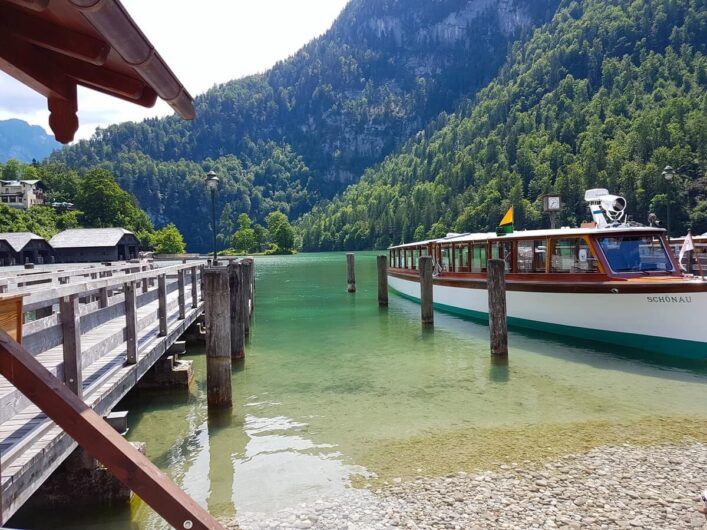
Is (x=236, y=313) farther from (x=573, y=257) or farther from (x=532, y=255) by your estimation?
(x=573, y=257)

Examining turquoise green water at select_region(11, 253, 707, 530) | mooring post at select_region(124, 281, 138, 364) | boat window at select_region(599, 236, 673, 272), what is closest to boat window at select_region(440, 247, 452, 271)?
turquoise green water at select_region(11, 253, 707, 530)

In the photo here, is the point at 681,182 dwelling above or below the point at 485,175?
below

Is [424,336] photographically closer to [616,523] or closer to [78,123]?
[616,523]

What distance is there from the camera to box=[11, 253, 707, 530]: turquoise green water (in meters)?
8.41

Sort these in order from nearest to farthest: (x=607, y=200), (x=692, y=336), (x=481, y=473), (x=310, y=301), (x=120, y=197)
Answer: (x=481, y=473), (x=692, y=336), (x=607, y=200), (x=310, y=301), (x=120, y=197)

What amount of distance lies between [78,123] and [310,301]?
94.4 ft

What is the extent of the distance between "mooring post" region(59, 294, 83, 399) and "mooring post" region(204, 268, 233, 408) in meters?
5.08

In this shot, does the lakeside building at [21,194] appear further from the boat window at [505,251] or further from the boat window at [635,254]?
the boat window at [635,254]

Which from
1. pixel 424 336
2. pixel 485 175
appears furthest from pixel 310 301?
pixel 485 175

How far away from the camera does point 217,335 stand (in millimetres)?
10930

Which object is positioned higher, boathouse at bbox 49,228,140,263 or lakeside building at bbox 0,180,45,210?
lakeside building at bbox 0,180,45,210

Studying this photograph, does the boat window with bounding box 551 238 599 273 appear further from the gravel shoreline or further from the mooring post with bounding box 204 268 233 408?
the mooring post with bounding box 204 268 233 408

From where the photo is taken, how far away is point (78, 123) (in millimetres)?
5934

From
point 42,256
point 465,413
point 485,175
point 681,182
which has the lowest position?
point 465,413
